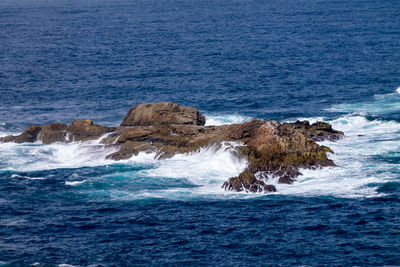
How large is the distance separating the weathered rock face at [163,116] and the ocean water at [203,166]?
6437 mm

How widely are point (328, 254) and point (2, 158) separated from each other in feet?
133

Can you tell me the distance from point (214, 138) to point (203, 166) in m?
4.70

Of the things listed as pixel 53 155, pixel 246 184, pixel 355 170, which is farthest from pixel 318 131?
pixel 53 155

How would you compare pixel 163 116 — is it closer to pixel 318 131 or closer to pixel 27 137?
pixel 27 137

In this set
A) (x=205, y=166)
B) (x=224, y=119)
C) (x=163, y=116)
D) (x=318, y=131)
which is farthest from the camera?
(x=224, y=119)

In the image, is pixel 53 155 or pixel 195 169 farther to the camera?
pixel 53 155

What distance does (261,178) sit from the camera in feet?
202

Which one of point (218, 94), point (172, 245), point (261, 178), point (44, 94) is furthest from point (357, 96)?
point (172, 245)

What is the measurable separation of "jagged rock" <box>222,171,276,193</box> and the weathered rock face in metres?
16.4

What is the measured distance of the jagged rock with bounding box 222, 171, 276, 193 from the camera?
58719 millimetres

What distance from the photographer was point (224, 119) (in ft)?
286

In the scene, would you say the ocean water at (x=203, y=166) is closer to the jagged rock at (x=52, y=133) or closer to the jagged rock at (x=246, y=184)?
the jagged rock at (x=246, y=184)

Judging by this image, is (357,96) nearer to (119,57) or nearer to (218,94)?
(218,94)

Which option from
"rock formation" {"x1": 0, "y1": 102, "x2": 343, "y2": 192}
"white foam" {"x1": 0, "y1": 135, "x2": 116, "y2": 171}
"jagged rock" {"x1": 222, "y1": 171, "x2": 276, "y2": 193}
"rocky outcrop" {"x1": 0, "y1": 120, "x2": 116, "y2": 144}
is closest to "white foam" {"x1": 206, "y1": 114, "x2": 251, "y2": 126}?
"rock formation" {"x1": 0, "y1": 102, "x2": 343, "y2": 192}
